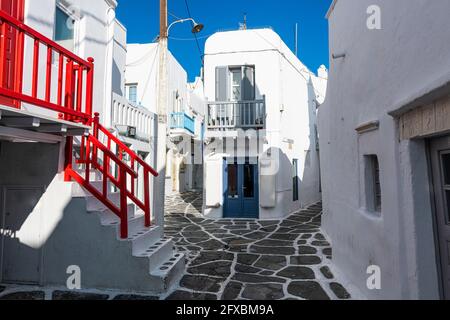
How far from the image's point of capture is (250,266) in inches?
225

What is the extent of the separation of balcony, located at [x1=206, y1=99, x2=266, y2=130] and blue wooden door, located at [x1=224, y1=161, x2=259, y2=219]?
1.60 m

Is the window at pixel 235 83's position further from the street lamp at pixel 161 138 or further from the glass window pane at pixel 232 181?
the street lamp at pixel 161 138

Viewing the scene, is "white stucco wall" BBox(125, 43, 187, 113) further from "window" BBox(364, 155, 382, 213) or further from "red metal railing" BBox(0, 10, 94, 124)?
"window" BBox(364, 155, 382, 213)

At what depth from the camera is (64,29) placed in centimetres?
610

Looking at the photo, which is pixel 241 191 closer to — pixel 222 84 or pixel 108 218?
pixel 222 84

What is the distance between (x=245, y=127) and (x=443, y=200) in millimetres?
8556

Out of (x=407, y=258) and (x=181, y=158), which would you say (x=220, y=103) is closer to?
(x=407, y=258)

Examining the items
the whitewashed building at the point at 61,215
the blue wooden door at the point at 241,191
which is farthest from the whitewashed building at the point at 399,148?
the blue wooden door at the point at 241,191

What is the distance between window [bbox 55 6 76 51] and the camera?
5879mm

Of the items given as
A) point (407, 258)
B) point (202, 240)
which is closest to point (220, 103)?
point (202, 240)

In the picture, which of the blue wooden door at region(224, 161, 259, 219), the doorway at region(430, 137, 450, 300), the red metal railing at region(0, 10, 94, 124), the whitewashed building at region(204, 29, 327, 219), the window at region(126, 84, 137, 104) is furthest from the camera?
the window at region(126, 84, 137, 104)

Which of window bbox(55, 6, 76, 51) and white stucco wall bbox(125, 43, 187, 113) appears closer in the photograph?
window bbox(55, 6, 76, 51)

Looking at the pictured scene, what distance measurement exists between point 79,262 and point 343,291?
4313mm

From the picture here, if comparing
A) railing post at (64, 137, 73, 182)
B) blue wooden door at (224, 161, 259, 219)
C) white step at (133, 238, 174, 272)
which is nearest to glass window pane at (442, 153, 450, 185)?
white step at (133, 238, 174, 272)
